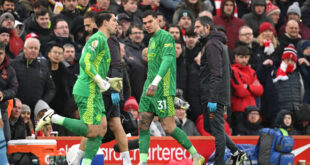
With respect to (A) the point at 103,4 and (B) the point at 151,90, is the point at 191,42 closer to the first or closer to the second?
A: (A) the point at 103,4

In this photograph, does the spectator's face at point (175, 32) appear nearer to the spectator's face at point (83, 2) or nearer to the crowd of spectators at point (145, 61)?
the crowd of spectators at point (145, 61)

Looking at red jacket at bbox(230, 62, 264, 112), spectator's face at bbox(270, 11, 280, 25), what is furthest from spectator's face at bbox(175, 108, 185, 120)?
spectator's face at bbox(270, 11, 280, 25)

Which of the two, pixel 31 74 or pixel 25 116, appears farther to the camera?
pixel 31 74

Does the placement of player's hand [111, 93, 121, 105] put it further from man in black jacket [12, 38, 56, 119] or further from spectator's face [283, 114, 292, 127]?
spectator's face [283, 114, 292, 127]

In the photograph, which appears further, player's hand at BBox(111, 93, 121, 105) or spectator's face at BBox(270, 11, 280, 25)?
spectator's face at BBox(270, 11, 280, 25)

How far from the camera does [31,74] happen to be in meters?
14.4

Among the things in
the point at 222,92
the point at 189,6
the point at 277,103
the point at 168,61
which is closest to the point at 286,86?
the point at 277,103

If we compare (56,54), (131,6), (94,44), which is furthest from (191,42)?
(94,44)

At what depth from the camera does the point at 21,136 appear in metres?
13.3

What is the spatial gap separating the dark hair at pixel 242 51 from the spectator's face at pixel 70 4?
3.56 metres

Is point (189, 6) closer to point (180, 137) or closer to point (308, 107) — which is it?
point (308, 107)

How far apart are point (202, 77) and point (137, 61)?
3.34 meters

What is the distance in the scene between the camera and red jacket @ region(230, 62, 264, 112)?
15.9 metres

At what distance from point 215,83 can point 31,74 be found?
4.04 meters
